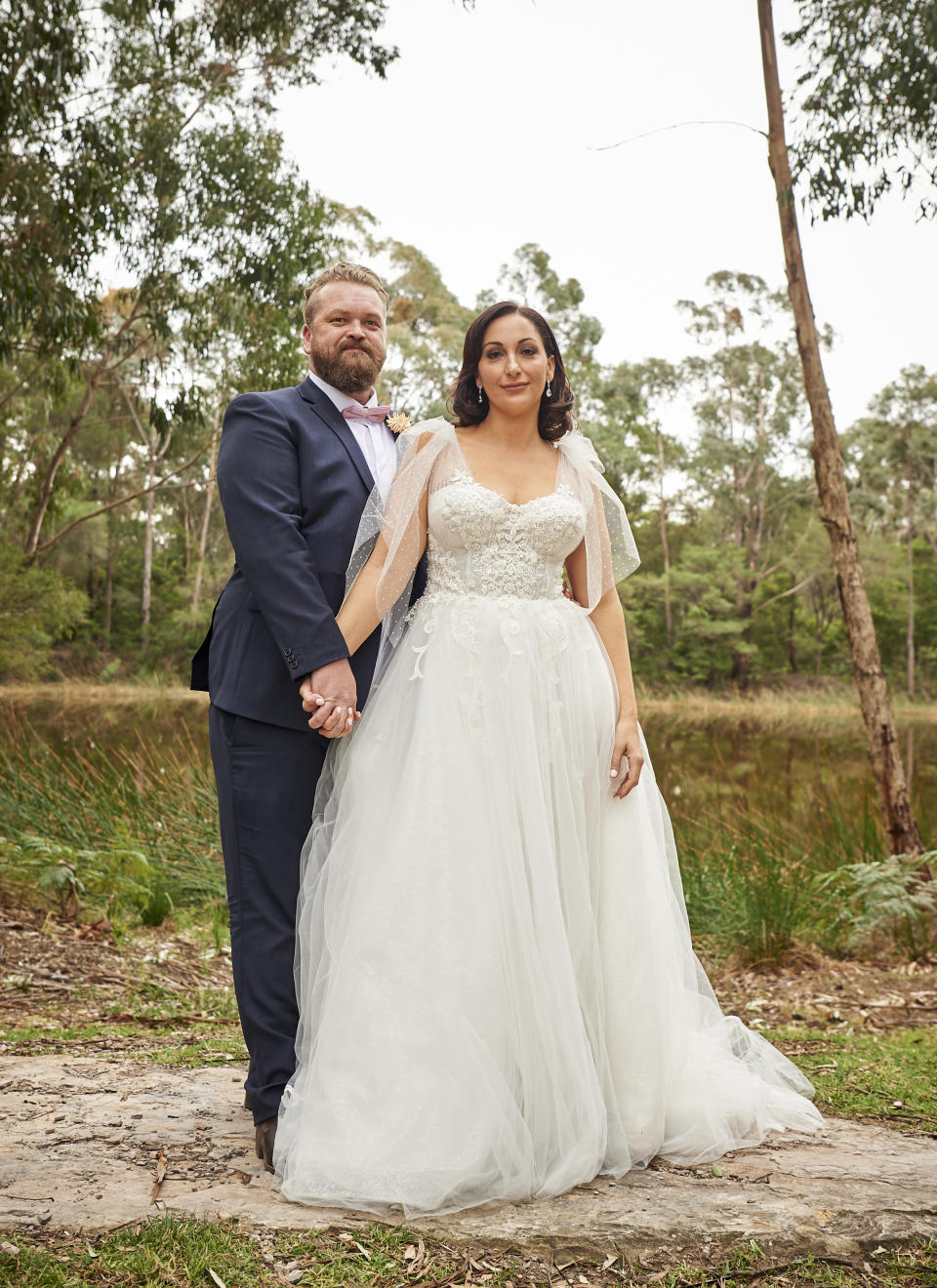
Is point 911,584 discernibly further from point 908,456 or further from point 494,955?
point 494,955

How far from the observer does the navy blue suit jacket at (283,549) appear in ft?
8.21

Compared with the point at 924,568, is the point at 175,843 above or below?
below

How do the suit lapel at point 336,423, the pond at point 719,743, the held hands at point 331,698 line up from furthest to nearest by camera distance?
the pond at point 719,743 < the suit lapel at point 336,423 < the held hands at point 331,698

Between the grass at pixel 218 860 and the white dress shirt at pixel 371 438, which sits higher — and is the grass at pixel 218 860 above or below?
below

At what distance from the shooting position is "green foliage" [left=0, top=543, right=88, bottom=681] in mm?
18562

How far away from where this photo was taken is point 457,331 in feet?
85.6

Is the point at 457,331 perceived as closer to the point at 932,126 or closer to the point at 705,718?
the point at 705,718

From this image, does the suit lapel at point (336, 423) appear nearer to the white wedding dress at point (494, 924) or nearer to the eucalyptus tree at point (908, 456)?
the white wedding dress at point (494, 924)

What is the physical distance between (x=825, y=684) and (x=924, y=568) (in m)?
7.02

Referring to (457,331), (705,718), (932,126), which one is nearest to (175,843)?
(932,126)

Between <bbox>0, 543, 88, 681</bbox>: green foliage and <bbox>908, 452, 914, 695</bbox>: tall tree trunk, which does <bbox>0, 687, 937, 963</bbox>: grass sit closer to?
<bbox>0, 543, 88, 681</bbox>: green foliage

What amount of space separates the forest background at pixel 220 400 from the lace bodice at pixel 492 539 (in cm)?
471

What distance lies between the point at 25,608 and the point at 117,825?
1471cm

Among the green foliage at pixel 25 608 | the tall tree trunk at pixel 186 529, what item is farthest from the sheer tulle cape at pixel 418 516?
the tall tree trunk at pixel 186 529
